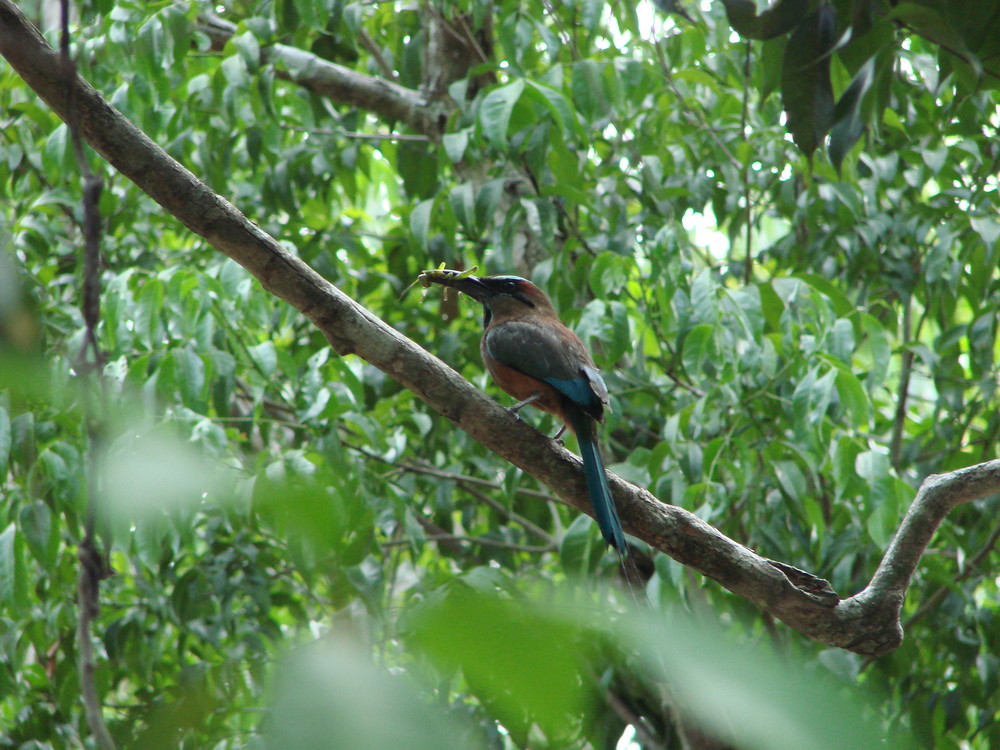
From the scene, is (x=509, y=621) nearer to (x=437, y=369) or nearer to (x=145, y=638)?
(x=437, y=369)

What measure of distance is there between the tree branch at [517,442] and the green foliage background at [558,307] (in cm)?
24

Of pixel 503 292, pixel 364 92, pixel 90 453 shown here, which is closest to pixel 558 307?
pixel 503 292

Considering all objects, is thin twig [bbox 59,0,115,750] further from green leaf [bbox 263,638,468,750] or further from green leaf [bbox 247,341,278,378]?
green leaf [bbox 247,341,278,378]

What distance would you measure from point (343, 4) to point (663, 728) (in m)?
3.17

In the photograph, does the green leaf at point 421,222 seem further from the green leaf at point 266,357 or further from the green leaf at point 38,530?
the green leaf at point 38,530

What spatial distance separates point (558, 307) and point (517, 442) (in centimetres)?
126

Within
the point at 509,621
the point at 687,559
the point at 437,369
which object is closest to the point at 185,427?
the point at 437,369

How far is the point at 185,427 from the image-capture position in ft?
6.81

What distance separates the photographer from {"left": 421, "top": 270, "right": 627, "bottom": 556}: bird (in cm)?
297

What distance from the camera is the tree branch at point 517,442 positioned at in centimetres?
215

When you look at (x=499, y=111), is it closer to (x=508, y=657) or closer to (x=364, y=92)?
(x=364, y=92)

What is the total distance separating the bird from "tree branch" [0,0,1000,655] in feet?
0.78

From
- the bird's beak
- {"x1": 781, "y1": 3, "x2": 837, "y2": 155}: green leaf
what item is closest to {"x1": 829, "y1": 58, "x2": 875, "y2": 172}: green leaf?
{"x1": 781, "y1": 3, "x2": 837, "y2": 155}: green leaf

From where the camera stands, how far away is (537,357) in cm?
310
